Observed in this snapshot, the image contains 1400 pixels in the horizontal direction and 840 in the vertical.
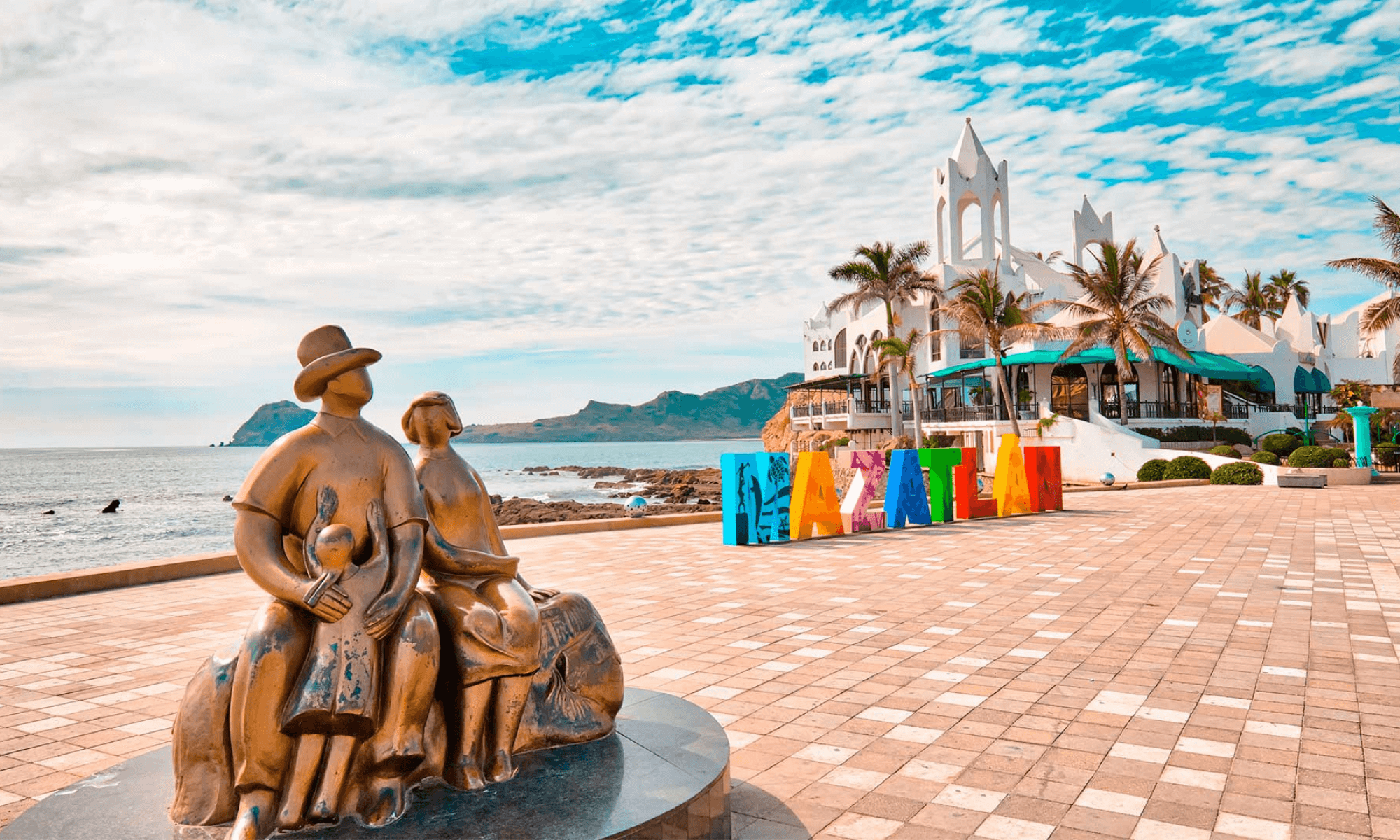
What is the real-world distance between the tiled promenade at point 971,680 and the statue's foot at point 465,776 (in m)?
1.27

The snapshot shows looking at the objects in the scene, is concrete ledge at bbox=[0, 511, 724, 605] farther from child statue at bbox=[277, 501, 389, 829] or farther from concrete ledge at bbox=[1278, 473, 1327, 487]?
concrete ledge at bbox=[1278, 473, 1327, 487]

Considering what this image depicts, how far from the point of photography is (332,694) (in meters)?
2.94

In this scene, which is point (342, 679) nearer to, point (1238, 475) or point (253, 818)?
point (253, 818)

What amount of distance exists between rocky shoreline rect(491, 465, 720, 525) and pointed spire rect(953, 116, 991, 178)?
2269 centimetres

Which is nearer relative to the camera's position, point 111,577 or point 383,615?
point 383,615

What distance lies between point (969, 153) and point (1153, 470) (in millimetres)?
24327

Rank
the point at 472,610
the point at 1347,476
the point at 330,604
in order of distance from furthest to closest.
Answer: the point at 1347,476, the point at 472,610, the point at 330,604

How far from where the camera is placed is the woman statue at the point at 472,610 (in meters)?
3.31

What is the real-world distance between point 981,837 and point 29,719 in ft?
18.9

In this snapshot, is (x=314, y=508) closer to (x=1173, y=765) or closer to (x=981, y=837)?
(x=981, y=837)

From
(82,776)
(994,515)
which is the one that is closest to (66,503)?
(994,515)

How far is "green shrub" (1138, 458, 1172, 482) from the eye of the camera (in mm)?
30234

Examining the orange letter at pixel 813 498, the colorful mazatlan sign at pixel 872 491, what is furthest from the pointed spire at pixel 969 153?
the orange letter at pixel 813 498

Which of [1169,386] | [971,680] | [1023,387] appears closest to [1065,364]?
[1023,387]
